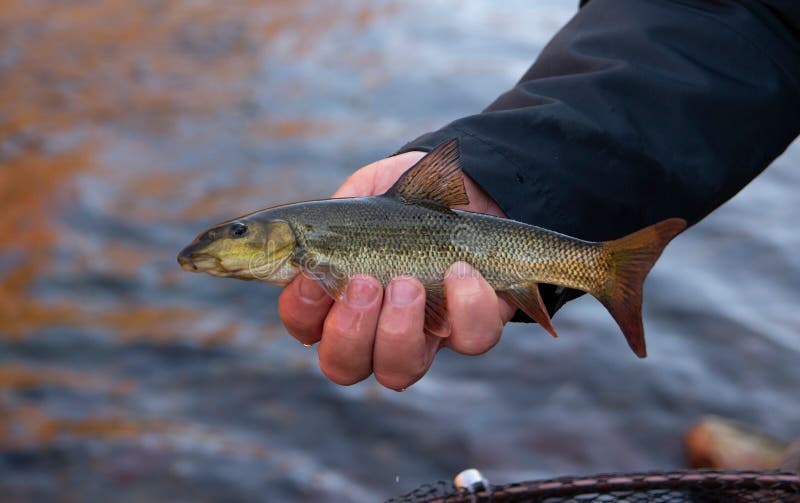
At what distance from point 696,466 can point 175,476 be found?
405cm

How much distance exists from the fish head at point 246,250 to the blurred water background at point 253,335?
11.3 feet

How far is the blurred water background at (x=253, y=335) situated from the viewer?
6.53 metres

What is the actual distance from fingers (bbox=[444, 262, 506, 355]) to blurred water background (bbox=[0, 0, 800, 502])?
3.39 metres

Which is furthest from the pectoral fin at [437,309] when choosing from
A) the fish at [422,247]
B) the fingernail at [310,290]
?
the fingernail at [310,290]

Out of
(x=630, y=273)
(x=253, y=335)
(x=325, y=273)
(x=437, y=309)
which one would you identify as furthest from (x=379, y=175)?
(x=253, y=335)

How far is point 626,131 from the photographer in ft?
11.8

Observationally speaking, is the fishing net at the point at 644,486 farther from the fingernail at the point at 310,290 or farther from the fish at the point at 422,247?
the fingernail at the point at 310,290

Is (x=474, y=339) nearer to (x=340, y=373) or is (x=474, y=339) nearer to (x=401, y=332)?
(x=401, y=332)

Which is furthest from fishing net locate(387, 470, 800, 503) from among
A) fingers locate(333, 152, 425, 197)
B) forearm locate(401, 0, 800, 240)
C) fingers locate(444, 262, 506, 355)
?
fingers locate(333, 152, 425, 197)

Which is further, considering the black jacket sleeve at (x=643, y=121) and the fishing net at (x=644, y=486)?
the black jacket sleeve at (x=643, y=121)

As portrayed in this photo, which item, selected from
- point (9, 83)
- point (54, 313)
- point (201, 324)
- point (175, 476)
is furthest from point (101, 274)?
point (9, 83)

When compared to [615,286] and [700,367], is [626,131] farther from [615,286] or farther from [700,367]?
[700,367]

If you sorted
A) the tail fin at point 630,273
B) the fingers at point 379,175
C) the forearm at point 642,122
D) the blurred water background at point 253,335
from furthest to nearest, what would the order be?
the blurred water background at point 253,335
the fingers at point 379,175
the forearm at point 642,122
the tail fin at point 630,273

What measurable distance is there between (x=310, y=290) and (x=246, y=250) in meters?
0.30
